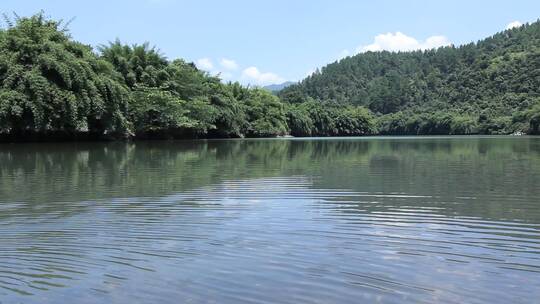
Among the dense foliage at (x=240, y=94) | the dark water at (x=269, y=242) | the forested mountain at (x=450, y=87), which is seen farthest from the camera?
the forested mountain at (x=450, y=87)

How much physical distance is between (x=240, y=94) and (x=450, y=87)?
88400mm

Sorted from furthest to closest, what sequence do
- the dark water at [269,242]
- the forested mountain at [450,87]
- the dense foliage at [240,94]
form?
the forested mountain at [450,87]
the dense foliage at [240,94]
the dark water at [269,242]

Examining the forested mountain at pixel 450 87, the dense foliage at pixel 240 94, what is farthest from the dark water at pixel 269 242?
the forested mountain at pixel 450 87

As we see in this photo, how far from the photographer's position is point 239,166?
18.9m

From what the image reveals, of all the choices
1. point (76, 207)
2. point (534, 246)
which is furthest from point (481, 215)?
point (76, 207)

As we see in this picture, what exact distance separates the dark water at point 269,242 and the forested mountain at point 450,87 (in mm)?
92801

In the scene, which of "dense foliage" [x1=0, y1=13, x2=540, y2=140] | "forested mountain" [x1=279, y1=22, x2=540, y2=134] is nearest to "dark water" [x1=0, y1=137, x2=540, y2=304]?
"dense foliage" [x1=0, y1=13, x2=540, y2=140]

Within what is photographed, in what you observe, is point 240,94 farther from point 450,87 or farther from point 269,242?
point 450,87

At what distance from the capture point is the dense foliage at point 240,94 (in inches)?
1347

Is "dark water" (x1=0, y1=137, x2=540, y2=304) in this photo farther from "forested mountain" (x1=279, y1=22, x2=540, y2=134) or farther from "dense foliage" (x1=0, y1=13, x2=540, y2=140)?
"forested mountain" (x1=279, y1=22, x2=540, y2=134)

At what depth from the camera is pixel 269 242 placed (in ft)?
22.4

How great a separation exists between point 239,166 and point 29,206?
31.8 ft

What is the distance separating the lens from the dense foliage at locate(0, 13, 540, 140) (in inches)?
1347

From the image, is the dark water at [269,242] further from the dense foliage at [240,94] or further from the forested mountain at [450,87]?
the forested mountain at [450,87]
